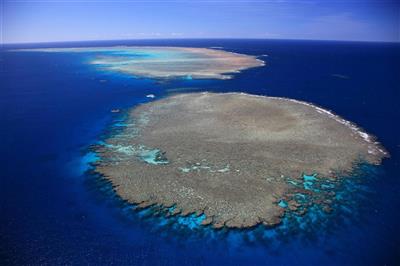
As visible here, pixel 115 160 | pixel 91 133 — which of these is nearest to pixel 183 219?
pixel 115 160

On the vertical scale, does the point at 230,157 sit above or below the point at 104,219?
above

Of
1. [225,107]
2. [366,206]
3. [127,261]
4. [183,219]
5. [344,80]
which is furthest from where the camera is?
[344,80]

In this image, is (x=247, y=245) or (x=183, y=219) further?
(x=183, y=219)

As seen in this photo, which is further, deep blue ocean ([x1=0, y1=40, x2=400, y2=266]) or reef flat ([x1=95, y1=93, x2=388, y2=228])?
reef flat ([x1=95, y1=93, x2=388, y2=228])

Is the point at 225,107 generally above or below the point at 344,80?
below

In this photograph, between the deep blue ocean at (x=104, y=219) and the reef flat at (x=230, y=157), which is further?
the reef flat at (x=230, y=157)

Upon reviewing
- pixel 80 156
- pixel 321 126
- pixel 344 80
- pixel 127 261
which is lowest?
pixel 127 261

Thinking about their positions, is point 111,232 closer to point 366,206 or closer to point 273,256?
point 273,256

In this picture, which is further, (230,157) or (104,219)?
(230,157)
